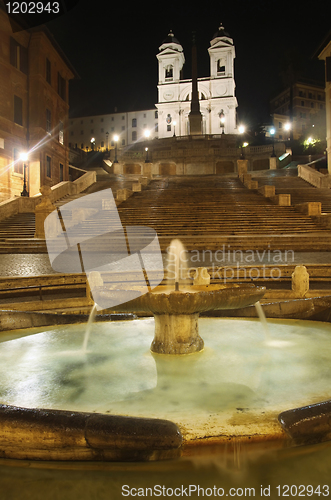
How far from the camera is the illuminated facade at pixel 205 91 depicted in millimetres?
77250

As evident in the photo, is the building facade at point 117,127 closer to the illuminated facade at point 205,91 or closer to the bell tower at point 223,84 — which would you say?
the illuminated facade at point 205,91

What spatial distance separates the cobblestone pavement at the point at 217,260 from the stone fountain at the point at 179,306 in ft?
18.5

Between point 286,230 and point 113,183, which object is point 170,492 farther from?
A: point 113,183

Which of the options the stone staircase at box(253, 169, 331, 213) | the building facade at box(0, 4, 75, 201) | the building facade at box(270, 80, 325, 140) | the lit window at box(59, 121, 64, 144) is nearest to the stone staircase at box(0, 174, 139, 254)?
the building facade at box(0, 4, 75, 201)

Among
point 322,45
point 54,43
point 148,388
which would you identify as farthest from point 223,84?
point 148,388

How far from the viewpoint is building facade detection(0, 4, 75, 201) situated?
93.2 feet

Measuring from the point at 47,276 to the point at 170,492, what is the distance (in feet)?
20.3

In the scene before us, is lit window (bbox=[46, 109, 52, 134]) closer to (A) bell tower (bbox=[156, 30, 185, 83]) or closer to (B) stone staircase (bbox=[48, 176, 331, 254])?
(B) stone staircase (bbox=[48, 176, 331, 254])

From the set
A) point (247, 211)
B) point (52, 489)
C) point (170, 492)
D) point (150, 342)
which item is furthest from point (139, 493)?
point (247, 211)

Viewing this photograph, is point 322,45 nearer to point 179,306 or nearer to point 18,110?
point 18,110

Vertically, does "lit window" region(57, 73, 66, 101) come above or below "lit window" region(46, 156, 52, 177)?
above

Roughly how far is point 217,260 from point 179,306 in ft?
24.0

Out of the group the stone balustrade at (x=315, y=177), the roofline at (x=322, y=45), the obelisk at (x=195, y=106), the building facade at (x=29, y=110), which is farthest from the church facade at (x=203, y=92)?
the stone balustrade at (x=315, y=177)

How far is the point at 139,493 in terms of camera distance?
2.34 meters
